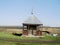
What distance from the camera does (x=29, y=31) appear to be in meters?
34.6

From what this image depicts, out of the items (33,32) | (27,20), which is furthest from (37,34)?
(27,20)

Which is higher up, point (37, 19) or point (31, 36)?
point (37, 19)

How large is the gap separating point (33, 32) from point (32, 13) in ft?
11.2

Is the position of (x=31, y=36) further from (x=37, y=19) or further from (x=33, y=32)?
(x=37, y=19)

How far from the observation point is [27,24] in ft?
113

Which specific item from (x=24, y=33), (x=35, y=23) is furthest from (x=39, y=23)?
(x=24, y=33)

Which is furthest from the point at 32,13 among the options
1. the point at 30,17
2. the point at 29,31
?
the point at 29,31

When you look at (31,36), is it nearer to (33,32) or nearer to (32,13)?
(33,32)

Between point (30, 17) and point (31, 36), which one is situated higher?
point (30, 17)

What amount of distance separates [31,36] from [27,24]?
2.18 meters

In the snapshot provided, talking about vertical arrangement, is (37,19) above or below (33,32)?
above

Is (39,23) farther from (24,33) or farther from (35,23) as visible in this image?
(24,33)

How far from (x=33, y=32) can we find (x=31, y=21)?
1.94m

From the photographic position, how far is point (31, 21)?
3462 cm
